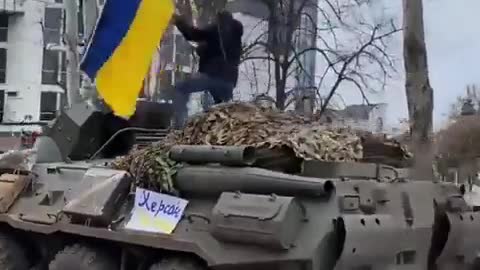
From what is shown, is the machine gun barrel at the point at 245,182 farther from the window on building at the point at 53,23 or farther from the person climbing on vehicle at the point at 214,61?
the window on building at the point at 53,23

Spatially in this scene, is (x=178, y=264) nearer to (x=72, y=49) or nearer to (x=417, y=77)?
(x=417, y=77)

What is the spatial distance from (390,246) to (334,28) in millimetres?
11886

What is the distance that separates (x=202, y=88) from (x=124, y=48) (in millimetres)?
1333

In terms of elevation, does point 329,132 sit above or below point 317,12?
below

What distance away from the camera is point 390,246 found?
793 centimetres

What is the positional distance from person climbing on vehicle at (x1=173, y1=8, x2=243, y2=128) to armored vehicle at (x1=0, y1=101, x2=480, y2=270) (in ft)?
7.23

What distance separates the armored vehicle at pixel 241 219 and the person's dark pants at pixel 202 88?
1.95m

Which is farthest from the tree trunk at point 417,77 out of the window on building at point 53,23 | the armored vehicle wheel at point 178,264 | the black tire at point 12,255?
the window on building at point 53,23

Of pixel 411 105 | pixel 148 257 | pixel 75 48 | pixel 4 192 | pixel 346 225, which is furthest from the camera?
pixel 75 48

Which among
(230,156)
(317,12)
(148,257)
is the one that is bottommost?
(148,257)

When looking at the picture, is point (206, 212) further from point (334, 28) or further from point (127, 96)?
point (334, 28)

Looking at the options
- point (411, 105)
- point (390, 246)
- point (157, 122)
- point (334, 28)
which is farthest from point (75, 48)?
point (390, 246)

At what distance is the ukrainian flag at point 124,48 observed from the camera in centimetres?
1064

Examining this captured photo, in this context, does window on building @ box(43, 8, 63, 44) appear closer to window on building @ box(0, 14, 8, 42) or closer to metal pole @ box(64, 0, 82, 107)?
window on building @ box(0, 14, 8, 42)
